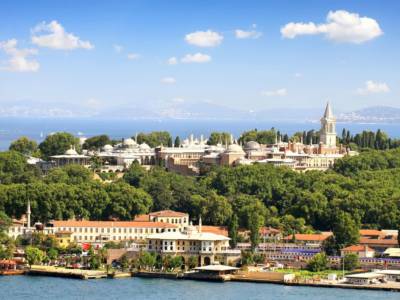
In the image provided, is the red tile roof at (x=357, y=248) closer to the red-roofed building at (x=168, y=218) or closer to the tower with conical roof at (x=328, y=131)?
the red-roofed building at (x=168, y=218)

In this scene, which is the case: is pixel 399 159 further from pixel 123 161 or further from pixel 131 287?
pixel 131 287

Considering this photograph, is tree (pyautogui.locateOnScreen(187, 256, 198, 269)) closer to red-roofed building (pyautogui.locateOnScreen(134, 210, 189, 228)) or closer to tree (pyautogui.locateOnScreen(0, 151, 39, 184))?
red-roofed building (pyautogui.locateOnScreen(134, 210, 189, 228))

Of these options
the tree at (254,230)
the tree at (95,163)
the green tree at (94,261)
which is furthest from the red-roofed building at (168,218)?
the tree at (95,163)

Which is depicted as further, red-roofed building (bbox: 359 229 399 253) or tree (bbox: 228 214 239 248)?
tree (bbox: 228 214 239 248)

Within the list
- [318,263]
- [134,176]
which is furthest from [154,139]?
[318,263]

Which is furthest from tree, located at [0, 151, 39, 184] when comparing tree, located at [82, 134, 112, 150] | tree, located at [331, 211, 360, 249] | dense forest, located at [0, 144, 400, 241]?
tree, located at [331, 211, 360, 249]
